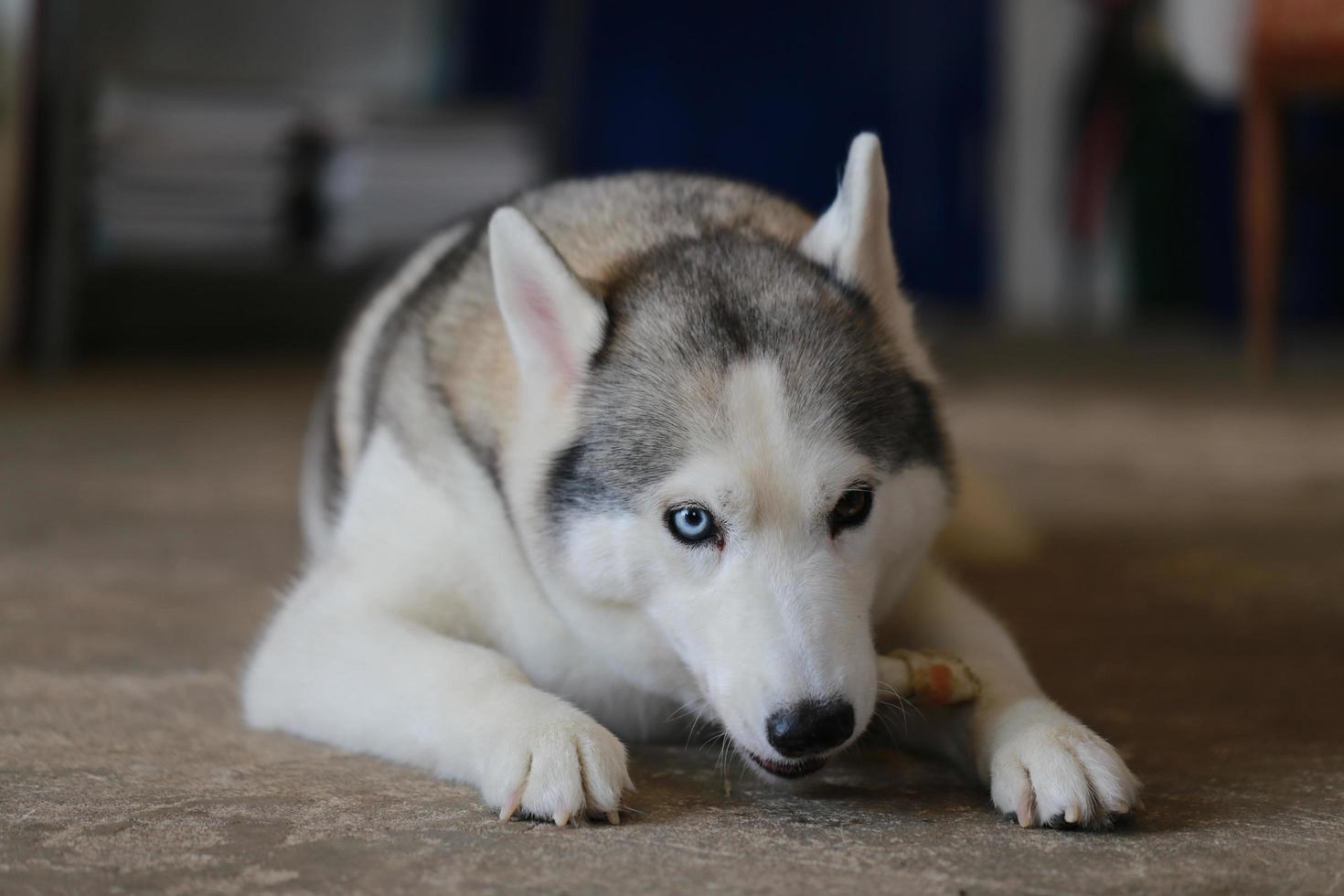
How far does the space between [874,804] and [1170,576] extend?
53.8 inches

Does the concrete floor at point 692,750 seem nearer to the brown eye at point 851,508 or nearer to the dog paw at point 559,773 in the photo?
the dog paw at point 559,773

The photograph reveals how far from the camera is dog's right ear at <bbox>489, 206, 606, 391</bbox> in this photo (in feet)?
5.07

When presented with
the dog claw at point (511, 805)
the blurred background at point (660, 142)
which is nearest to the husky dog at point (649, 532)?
the dog claw at point (511, 805)

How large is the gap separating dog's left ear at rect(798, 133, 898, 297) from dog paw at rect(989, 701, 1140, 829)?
0.54 meters

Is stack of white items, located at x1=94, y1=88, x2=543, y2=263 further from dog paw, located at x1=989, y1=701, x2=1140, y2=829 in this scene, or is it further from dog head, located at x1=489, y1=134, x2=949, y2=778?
dog paw, located at x1=989, y1=701, x2=1140, y2=829

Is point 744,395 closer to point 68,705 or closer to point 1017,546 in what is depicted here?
point 68,705

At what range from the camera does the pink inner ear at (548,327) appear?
158 cm

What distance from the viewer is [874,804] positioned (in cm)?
146

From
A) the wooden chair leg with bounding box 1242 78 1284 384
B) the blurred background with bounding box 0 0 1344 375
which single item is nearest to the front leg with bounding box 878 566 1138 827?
the blurred background with bounding box 0 0 1344 375

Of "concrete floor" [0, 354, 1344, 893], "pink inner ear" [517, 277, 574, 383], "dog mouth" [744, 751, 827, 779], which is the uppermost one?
"pink inner ear" [517, 277, 574, 383]

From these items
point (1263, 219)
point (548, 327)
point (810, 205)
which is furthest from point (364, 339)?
point (810, 205)

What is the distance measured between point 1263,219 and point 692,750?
4.27m

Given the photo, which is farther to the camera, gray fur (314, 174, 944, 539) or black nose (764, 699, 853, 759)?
gray fur (314, 174, 944, 539)

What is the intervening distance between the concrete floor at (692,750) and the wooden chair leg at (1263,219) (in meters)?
1.81
